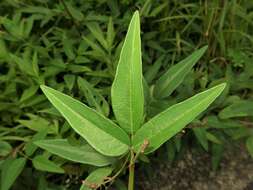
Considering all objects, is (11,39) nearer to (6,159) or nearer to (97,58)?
(97,58)

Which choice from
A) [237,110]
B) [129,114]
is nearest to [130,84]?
[129,114]

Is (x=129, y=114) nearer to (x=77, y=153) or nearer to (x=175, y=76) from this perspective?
(x=77, y=153)

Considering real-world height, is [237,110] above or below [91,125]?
below

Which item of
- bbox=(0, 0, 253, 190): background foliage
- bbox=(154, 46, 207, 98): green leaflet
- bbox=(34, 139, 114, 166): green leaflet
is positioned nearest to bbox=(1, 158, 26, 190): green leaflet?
bbox=(0, 0, 253, 190): background foliage

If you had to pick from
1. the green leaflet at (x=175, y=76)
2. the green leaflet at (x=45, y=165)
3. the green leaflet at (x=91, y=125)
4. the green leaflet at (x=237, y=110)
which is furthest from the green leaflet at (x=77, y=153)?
the green leaflet at (x=237, y=110)

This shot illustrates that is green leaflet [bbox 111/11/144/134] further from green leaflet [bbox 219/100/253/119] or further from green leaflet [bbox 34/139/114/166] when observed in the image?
green leaflet [bbox 219/100/253/119]

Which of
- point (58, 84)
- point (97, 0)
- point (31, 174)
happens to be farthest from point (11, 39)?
point (31, 174)
